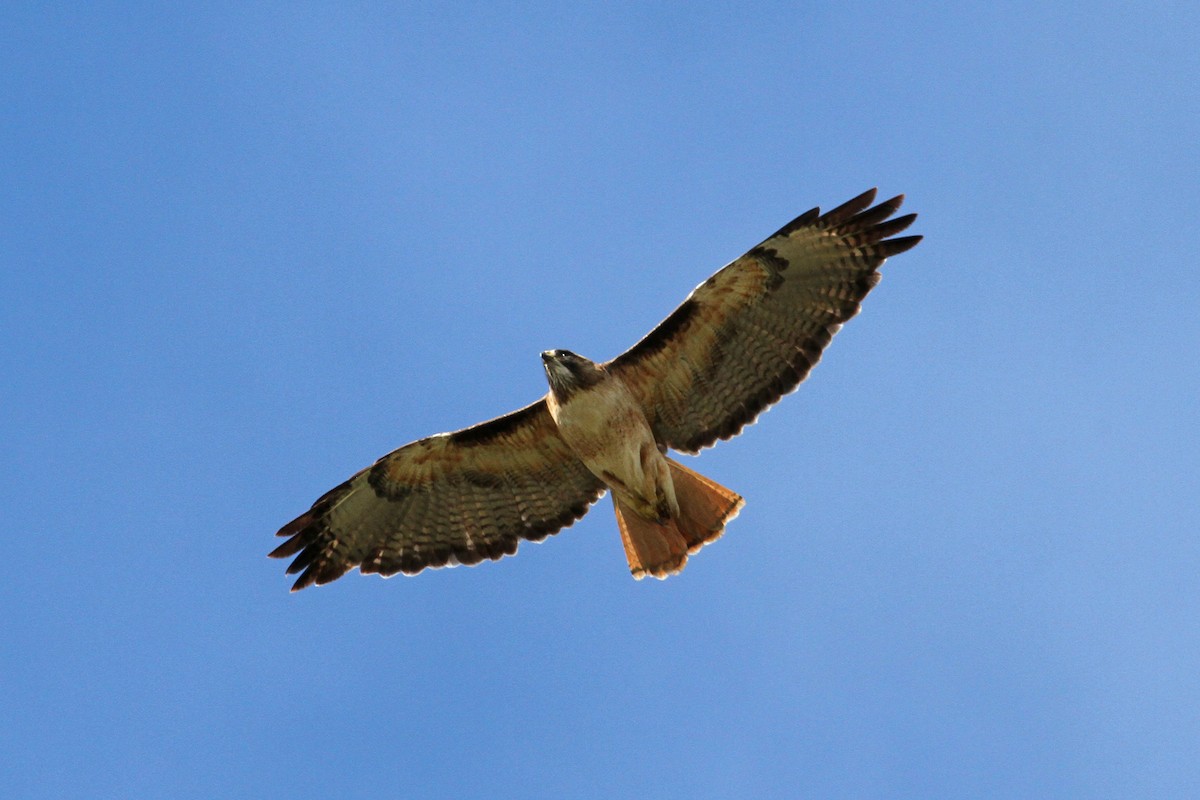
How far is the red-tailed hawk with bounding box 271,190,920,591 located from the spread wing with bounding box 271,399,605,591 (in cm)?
1

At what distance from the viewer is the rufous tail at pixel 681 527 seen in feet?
40.1

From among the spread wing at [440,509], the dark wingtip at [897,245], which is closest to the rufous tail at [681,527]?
the spread wing at [440,509]

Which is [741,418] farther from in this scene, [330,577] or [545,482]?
[330,577]

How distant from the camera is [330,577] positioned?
1302 centimetres

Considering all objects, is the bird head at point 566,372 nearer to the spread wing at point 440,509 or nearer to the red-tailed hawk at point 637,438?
the red-tailed hawk at point 637,438

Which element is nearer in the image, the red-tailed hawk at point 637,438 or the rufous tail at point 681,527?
the red-tailed hawk at point 637,438

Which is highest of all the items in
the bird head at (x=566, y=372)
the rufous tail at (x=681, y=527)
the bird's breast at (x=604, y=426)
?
the bird head at (x=566, y=372)

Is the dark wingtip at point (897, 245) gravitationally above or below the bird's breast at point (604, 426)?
above

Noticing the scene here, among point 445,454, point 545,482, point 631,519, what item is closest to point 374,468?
point 445,454

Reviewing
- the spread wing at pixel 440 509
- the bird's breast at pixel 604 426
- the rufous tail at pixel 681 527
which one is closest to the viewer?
the bird's breast at pixel 604 426

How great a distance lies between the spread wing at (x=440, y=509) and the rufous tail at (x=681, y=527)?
72cm

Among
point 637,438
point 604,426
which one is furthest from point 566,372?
point 637,438

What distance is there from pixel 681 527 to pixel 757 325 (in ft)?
6.22

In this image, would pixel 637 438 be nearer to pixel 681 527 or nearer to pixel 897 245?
pixel 681 527
